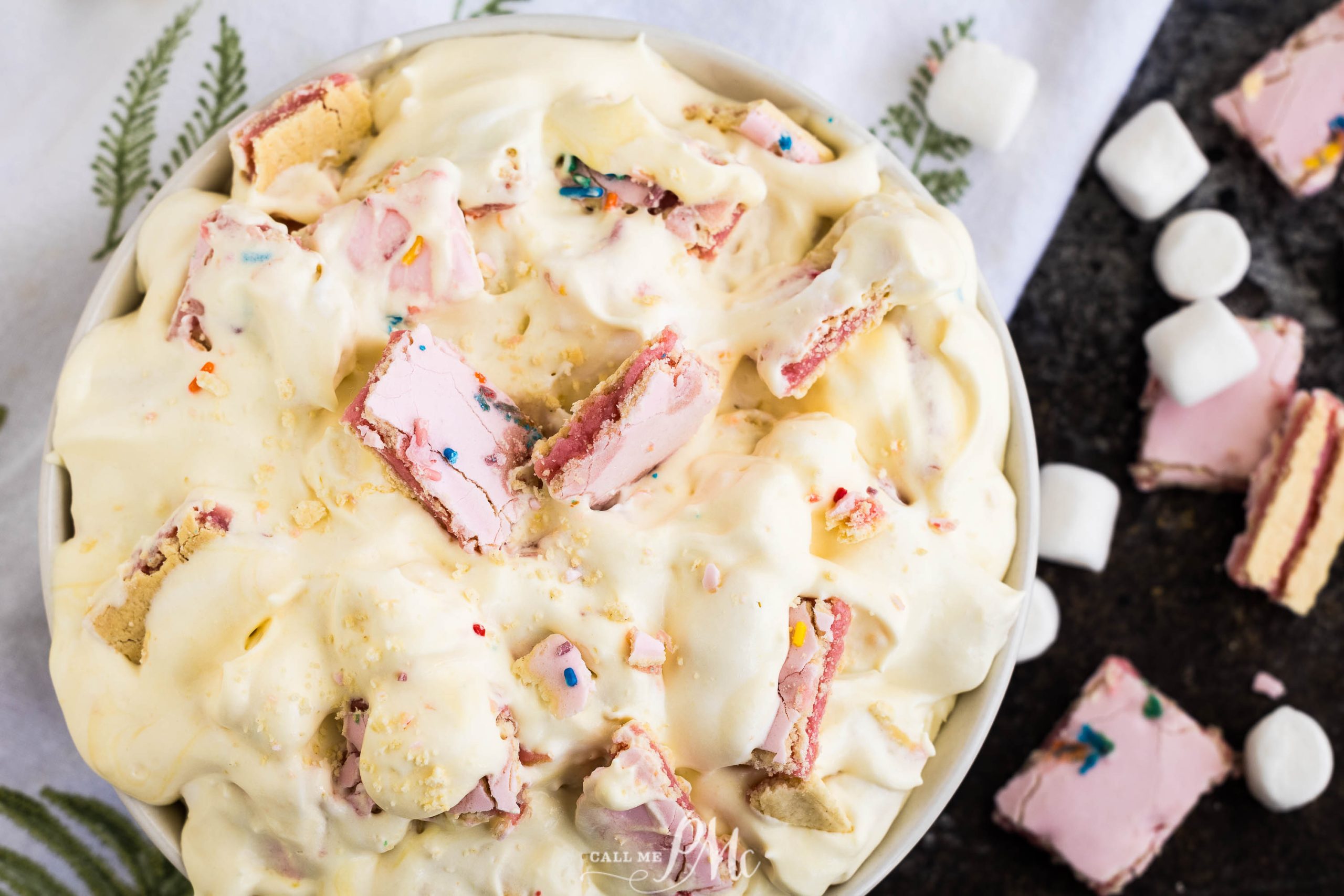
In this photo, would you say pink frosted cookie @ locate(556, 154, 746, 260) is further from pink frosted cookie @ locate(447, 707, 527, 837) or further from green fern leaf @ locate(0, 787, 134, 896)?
green fern leaf @ locate(0, 787, 134, 896)

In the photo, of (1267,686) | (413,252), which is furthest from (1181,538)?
(413,252)

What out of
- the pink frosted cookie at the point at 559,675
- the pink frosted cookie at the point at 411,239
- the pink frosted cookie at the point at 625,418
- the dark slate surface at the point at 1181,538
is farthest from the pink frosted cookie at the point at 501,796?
the dark slate surface at the point at 1181,538

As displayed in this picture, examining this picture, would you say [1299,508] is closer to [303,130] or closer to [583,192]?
[583,192]

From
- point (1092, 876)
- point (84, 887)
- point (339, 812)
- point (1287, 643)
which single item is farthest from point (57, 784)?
point (1287, 643)

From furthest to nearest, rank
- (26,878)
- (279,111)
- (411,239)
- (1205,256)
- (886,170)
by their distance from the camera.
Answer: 1. (1205,256)
2. (26,878)
3. (886,170)
4. (279,111)
5. (411,239)

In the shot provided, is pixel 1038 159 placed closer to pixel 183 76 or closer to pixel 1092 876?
pixel 1092 876

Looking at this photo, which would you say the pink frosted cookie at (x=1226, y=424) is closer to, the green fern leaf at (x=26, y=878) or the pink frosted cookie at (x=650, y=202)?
the pink frosted cookie at (x=650, y=202)

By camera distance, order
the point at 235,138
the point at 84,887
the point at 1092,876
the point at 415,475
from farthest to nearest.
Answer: the point at 1092,876 < the point at 84,887 < the point at 235,138 < the point at 415,475
